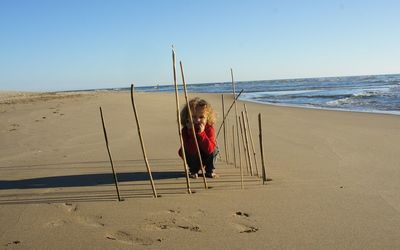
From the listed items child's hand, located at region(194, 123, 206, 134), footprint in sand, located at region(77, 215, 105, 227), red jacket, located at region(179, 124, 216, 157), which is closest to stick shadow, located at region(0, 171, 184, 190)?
red jacket, located at region(179, 124, 216, 157)

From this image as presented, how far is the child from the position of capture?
13.5ft

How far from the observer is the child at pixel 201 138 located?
4.11m

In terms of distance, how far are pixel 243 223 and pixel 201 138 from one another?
5.02ft

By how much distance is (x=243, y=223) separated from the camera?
2736mm

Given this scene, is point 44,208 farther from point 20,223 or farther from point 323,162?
point 323,162

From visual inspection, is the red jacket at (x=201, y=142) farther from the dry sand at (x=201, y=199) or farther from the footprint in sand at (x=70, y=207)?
the footprint in sand at (x=70, y=207)

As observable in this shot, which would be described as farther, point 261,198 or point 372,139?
point 372,139

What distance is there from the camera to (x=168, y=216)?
114 inches

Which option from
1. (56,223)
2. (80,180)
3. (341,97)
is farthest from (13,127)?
(341,97)

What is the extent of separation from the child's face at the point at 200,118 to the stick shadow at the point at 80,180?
0.52 meters

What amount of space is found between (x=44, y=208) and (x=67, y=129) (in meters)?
4.66

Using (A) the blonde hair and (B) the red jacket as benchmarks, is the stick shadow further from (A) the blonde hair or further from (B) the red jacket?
(A) the blonde hair

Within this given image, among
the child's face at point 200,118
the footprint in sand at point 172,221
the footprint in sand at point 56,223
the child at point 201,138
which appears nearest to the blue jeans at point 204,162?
the child at point 201,138

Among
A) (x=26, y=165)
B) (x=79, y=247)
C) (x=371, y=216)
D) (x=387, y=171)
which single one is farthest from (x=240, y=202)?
(x=26, y=165)
